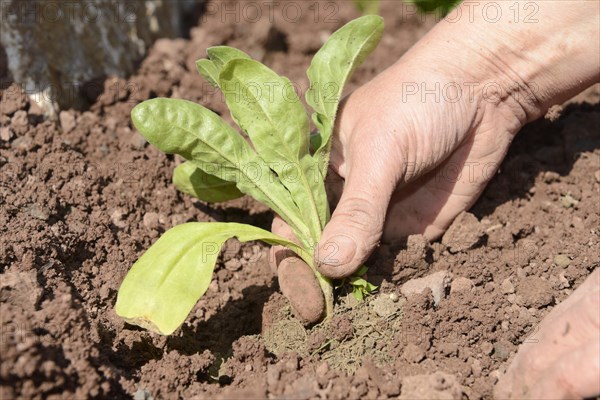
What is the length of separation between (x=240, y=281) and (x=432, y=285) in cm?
65

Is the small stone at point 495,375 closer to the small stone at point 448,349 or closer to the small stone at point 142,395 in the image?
the small stone at point 448,349

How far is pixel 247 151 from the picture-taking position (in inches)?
84.6

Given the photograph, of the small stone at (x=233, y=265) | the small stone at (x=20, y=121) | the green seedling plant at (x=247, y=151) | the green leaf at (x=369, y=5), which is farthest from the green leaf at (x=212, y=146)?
the green leaf at (x=369, y=5)

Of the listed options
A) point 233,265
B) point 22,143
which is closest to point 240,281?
point 233,265

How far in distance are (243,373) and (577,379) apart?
0.86 meters

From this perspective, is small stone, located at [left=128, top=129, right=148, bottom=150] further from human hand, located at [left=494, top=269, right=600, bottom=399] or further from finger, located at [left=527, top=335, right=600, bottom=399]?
finger, located at [left=527, top=335, right=600, bottom=399]

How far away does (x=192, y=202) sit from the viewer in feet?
8.17

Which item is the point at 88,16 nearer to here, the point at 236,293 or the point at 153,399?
the point at 236,293

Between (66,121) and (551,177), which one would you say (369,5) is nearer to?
(551,177)

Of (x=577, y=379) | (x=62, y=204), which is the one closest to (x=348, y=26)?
(x=62, y=204)

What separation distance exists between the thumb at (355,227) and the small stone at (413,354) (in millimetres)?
275

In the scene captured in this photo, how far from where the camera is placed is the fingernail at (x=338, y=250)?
1911 millimetres

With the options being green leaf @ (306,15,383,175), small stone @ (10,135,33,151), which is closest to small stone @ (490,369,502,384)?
green leaf @ (306,15,383,175)

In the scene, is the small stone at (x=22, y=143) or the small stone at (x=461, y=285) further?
the small stone at (x=22, y=143)
